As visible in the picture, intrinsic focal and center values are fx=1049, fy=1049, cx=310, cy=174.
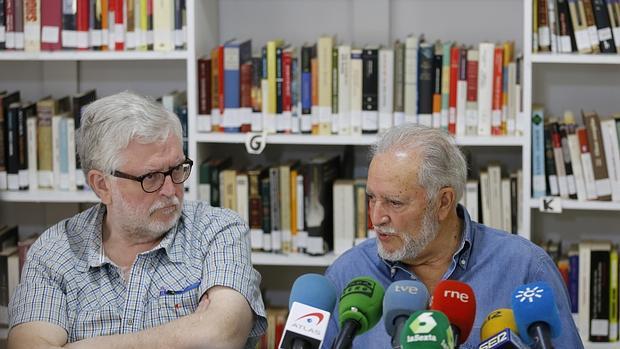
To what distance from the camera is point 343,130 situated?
3980 mm

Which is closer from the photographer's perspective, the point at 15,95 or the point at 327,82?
the point at 327,82

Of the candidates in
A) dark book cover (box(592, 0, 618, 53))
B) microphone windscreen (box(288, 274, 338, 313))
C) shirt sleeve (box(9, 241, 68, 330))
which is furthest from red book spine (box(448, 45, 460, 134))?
microphone windscreen (box(288, 274, 338, 313))

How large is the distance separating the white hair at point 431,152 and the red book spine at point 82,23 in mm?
1696

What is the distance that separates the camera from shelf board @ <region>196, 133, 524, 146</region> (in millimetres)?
3867

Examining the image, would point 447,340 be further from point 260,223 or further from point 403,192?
point 260,223

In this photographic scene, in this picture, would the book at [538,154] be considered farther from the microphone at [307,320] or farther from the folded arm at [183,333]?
the microphone at [307,320]

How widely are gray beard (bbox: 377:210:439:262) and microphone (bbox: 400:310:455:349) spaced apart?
91 centimetres

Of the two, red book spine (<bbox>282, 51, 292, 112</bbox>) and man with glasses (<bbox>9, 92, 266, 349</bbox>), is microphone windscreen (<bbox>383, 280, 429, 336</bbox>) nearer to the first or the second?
man with glasses (<bbox>9, 92, 266, 349</bbox>)

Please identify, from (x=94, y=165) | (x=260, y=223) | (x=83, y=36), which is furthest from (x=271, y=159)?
(x=94, y=165)

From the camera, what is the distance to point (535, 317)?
1855mm

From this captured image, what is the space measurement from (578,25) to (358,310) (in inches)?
87.7

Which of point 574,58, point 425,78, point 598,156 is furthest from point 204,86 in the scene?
point 598,156

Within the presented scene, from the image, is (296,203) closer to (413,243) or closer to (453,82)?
(453,82)

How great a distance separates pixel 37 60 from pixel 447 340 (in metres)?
3.05
